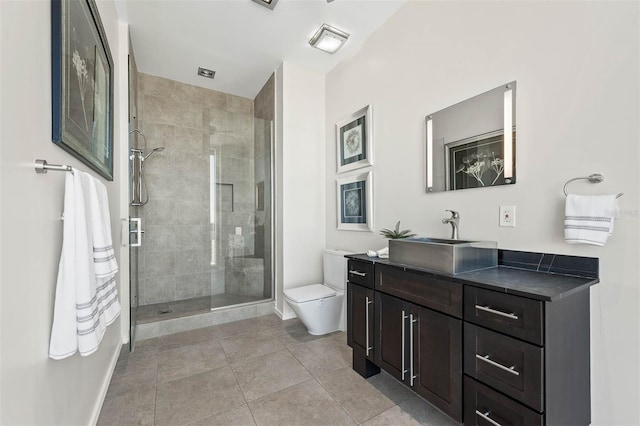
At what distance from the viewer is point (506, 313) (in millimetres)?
1131

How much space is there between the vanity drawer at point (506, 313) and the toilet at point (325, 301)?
56.7 inches

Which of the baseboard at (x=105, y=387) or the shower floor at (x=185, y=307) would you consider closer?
the baseboard at (x=105, y=387)

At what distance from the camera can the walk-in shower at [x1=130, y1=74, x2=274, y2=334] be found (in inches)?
125

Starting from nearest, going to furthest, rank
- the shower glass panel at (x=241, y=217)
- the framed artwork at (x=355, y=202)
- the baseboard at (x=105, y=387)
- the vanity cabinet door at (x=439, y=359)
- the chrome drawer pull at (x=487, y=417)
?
the chrome drawer pull at (x=487, y=417) < the vanity cabinet door at (x=439, y=359) < the baseboard at (x=105, y=387) < the framed artwork at (x=355, y=202) < the shower glass panel at (x=241, y=217)

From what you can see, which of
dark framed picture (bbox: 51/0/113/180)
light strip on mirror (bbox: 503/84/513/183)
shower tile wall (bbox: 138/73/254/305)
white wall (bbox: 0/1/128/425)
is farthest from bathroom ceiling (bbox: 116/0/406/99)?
white wall (bbox: 0/1/128/425)

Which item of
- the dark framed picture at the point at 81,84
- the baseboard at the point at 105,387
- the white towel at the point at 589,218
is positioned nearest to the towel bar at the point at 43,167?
the dark framed picture at the point at 81,84

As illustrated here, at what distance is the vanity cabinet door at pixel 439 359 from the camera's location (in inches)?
51.6

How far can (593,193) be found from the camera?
1.26 metres

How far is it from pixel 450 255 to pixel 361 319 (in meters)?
0.83

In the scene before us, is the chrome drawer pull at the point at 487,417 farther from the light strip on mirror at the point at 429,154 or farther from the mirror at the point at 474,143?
the light strip on mirror at the point at 429,154

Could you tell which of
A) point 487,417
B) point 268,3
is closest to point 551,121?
point 487,417

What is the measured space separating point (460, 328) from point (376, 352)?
669mm

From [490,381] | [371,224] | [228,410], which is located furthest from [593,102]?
[228,410]

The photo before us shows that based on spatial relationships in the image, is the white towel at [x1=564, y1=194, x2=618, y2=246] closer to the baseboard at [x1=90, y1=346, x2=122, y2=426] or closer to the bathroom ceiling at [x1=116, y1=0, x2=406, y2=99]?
the bathroom ceiling at [x1=116, y1=0, x2=406, y2=99]
